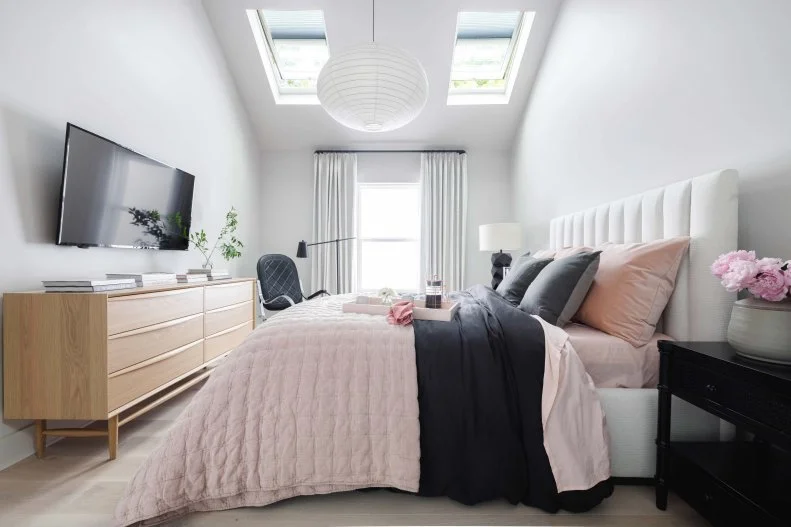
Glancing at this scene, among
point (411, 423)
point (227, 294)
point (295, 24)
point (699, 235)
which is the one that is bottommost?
point (411, 423)

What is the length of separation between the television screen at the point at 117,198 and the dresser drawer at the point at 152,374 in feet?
2.68

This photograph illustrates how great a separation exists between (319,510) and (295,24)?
452 centimetres

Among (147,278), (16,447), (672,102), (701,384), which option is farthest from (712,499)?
(16,447)

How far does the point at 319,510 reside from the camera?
150 centimetres

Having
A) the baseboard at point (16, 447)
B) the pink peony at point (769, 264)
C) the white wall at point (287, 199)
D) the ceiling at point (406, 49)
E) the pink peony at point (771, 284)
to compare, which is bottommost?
the baseboard at point (16, 447)

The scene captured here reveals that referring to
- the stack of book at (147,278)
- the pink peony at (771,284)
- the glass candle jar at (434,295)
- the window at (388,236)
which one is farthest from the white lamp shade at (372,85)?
the window at (388,236)

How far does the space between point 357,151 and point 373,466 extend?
14.6ft

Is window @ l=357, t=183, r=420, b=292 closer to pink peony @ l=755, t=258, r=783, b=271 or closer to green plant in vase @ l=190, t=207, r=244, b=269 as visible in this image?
green plant in vase @ l=190, t=207, r=244, b=269

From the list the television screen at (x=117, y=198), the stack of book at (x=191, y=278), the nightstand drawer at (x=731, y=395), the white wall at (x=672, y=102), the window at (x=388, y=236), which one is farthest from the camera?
the window at (x=388, y=236)

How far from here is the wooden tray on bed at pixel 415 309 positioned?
1812mm

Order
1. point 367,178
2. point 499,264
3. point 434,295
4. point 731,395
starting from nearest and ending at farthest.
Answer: point 731,395
point 434,295
point 499,264
point 367,178

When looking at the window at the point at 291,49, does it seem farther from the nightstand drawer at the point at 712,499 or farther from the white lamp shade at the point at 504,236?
the nightstand drawer at the point at 712,499

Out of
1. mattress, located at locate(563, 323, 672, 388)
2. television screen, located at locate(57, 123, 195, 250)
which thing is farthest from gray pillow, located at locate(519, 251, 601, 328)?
television screen, located at locate(57, 123, 195, 250)

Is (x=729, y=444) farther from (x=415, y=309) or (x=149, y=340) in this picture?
(x=149, y=340)
